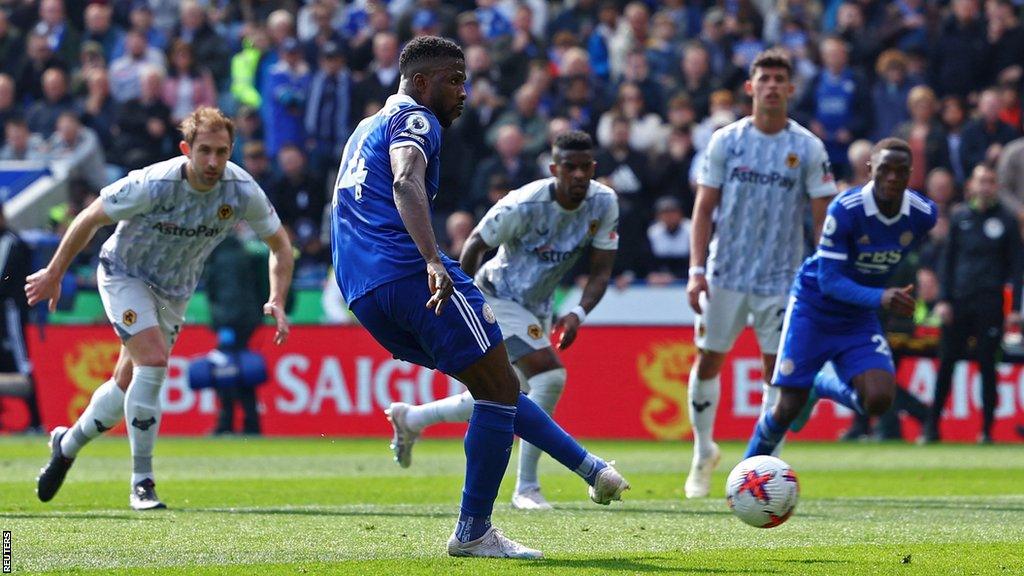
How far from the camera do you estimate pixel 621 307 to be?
18.7 m

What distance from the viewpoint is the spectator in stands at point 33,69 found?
23.7 m

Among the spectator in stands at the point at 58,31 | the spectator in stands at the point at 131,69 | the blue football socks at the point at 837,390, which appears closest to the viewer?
the blue football socks at the point at 837,390

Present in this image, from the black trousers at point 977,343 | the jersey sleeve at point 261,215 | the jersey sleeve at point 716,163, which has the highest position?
the jersey sleeve at point 716,163

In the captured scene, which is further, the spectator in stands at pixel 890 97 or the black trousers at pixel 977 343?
the spectator in stands at pixel 890 97

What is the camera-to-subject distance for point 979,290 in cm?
1719

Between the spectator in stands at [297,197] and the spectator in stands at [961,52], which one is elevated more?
the spectator in stands at [961,52]

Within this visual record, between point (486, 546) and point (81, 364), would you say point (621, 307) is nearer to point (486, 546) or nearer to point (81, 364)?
point (81, 364)

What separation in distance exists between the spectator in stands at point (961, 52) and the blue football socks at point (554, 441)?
1425 cm

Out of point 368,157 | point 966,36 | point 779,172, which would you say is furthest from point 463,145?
point 368,157

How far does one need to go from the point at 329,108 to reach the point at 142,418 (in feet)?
39.5

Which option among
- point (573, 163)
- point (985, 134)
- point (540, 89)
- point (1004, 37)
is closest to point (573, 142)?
point (573, 163)

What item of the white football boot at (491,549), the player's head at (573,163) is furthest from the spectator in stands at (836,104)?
the white football boot at (491,549)

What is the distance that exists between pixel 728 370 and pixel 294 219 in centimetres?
579

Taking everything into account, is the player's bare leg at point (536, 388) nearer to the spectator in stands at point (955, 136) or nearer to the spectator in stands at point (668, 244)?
the spectator in stands at point (668, 244)
